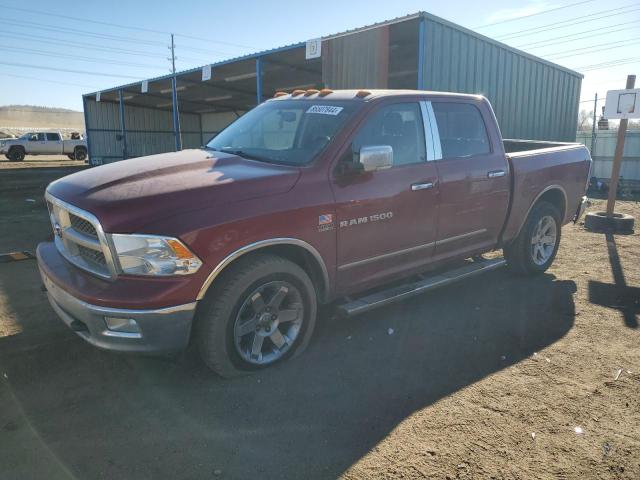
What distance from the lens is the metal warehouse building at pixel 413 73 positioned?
934 centimetres

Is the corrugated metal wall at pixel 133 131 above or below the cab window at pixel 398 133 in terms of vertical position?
above

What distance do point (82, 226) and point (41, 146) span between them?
3318 cm

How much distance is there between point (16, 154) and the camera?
30.1 meters

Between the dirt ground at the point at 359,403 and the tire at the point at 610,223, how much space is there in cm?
438

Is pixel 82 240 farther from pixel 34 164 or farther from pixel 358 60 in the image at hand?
pixel 34 164

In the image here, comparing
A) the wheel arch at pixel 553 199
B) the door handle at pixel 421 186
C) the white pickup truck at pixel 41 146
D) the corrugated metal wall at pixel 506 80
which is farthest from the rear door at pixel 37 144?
the door handle at pixel 421 186

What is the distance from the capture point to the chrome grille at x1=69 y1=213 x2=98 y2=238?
3.00 m

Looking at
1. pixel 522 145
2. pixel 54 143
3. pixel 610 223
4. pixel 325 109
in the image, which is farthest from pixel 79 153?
pixel 325 109

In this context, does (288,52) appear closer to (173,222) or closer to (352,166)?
(352,166)

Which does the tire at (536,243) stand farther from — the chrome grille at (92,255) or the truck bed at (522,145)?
the chrome grille at (92,255)

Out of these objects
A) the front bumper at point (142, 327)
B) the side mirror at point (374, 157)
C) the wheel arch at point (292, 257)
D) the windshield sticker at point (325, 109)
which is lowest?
the front bumper at point (142, 327)

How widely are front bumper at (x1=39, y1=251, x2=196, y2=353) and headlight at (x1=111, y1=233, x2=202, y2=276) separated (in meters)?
0.24

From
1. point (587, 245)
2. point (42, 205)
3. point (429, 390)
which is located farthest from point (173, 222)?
point (42, 205)

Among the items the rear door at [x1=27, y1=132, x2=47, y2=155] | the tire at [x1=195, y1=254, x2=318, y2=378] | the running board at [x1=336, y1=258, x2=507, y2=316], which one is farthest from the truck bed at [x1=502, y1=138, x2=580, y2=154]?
the rear door at [x1=27, y1=132, x2=47, y2=155]
